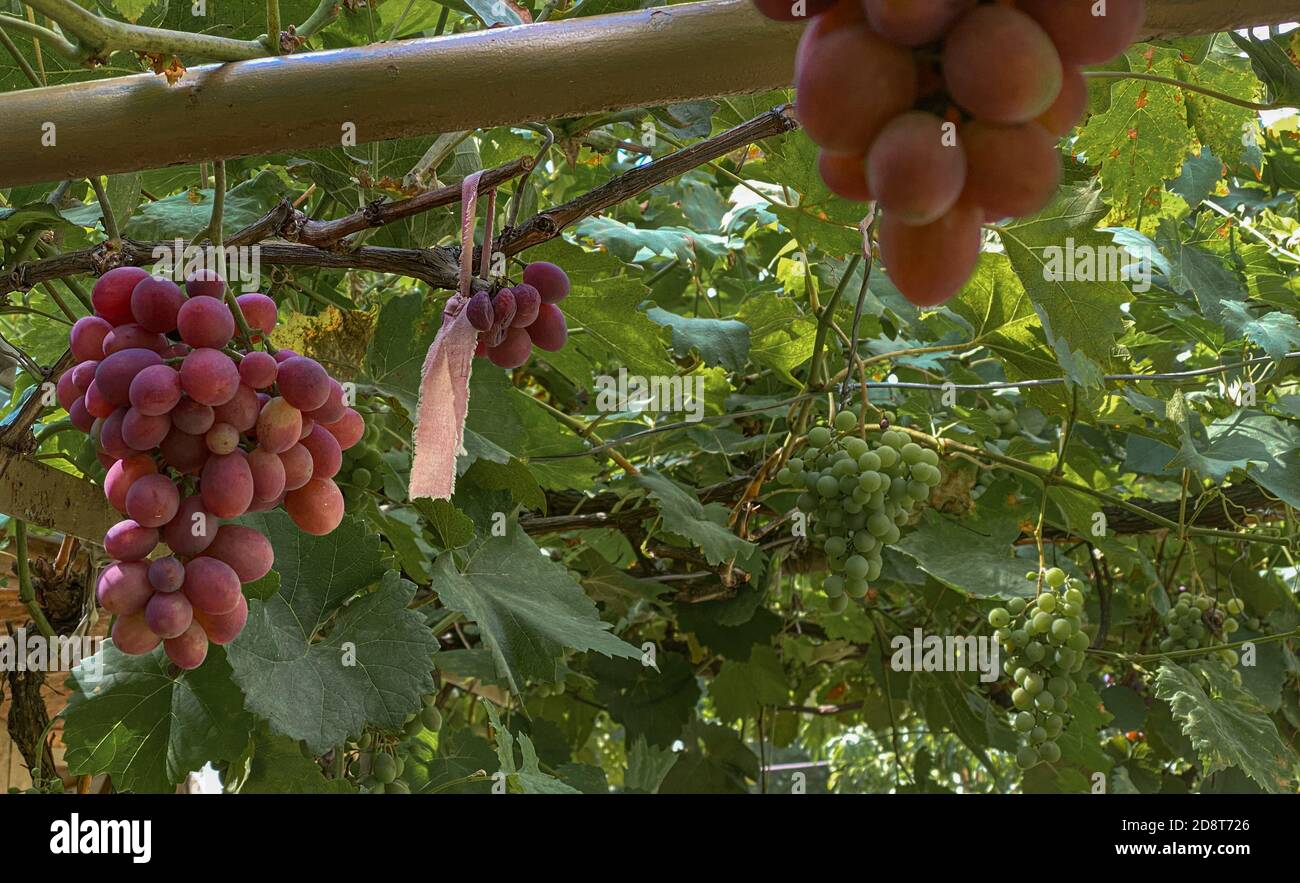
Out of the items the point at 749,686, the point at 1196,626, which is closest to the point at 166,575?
the point at 1196,626

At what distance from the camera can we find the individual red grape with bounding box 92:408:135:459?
2.44ft

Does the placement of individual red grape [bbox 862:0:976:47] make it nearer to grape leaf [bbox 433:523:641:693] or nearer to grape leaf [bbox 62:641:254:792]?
grape leaf [bbox 433:523:641:693]

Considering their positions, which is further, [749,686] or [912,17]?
[749,686]

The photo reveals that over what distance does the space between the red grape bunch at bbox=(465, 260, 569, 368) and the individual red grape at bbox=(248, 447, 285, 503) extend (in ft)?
0.55

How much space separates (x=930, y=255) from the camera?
265mm

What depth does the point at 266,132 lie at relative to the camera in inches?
18.8

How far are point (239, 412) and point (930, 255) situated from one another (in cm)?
60

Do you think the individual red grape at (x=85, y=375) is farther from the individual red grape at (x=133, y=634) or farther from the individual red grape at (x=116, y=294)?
the individual red grape at (x=133, y=634)

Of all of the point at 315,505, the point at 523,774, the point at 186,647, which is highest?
the point at 315,505

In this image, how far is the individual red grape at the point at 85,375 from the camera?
773 mm

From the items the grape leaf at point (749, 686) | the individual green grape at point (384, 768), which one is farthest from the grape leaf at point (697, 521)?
the grape leaf at point (749, 686)

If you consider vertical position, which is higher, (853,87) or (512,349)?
(512,349)

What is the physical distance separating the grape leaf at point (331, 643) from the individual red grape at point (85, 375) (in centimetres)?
38

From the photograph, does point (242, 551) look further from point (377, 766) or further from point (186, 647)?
point (377, 766)
